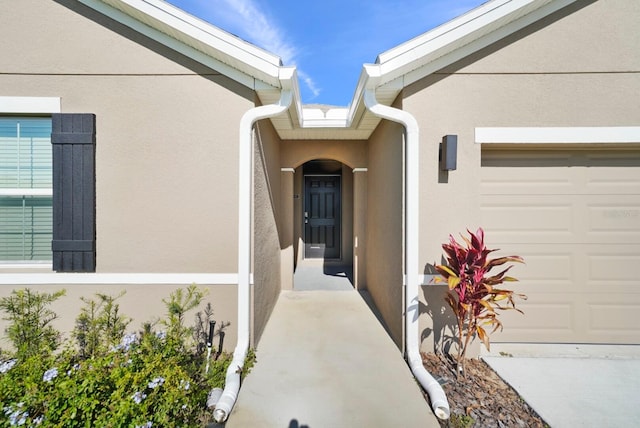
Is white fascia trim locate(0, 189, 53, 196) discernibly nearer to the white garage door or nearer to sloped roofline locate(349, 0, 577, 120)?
sloped roofline locate(349, 0, 577, 120)

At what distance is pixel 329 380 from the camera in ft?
8.34

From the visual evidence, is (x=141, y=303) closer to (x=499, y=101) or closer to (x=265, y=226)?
(x=265, y=226)

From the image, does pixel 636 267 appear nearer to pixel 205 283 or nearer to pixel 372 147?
pixel 372 147

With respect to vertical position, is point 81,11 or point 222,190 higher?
point 81,11

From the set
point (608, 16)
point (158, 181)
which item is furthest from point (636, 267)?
point (158, 181)

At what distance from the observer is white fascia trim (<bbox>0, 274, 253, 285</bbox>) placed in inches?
114

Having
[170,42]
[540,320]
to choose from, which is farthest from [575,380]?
[170,42]

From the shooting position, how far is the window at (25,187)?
9.87ft

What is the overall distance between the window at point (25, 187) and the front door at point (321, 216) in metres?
4.88

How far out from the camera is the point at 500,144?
9.89 feet

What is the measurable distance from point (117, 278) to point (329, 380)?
2538 mm

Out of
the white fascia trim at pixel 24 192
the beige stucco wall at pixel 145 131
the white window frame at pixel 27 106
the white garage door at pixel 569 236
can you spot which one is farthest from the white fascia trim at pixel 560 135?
the white fascia trim at pixel 24 192

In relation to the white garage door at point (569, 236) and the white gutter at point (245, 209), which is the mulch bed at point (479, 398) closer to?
the white garage door at point (569, 236)

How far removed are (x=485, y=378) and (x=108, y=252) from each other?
4.19 meters
